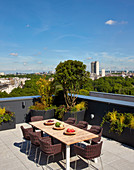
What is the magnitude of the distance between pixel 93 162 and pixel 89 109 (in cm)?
316

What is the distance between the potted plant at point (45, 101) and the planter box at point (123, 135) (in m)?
2.84

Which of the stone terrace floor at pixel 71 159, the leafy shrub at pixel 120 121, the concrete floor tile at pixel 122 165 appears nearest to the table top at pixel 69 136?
the stone terrace floor at pixel 71 159

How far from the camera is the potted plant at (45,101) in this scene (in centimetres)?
742

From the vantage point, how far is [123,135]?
4961mm

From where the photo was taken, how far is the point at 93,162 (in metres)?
3.99

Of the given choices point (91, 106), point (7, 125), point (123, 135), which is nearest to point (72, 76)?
point (91, 106)

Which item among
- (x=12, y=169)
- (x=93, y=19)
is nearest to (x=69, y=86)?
(x=12, y=169)

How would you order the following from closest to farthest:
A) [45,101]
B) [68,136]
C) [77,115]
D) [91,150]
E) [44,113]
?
[91,150]
[68,136]
[77,115]
[44,113]
[45,101]

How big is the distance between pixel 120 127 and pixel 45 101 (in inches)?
152

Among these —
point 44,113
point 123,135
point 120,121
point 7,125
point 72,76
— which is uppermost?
point 72,76

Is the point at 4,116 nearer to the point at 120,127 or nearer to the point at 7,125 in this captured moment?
the point at 7,125

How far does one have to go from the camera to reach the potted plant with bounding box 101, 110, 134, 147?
481 cm

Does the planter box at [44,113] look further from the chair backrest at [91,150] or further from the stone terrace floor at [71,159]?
the chair backrest at [91,150]

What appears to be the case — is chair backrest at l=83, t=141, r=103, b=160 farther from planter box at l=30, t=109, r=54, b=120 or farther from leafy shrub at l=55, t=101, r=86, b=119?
planter box at l=30, t=109, r=54, b=120
